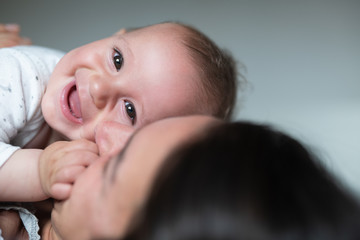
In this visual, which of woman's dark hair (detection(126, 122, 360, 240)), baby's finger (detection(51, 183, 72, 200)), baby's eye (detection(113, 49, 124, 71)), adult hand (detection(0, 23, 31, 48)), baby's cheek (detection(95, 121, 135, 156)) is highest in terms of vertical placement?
woman's dark hair (detection(126, 122, 360, 240))

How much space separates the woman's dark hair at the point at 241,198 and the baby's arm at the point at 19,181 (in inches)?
9.6

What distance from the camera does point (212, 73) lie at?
802 millimetres

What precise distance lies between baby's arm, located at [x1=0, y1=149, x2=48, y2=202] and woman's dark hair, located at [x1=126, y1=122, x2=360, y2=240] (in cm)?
24

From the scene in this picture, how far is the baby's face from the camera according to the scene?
71cm

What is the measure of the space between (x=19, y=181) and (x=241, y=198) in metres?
0.37

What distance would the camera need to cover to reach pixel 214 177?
370 mm

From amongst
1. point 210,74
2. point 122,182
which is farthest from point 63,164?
point 210,74

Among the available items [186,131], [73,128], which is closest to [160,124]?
[186,131]

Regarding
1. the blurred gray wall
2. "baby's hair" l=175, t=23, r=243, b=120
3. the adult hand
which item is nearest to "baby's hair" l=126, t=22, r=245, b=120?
"baby's hair" l=175, t=23, r=243, b=120

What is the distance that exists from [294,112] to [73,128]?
1.03 metres

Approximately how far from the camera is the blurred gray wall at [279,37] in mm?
1472

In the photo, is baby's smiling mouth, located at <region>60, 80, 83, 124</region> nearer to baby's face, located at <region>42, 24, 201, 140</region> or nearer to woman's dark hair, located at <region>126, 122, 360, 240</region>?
baby's face, located at <region>42, 24, 201, 140</region>

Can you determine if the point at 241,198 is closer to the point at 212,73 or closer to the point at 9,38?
the point at 212,73

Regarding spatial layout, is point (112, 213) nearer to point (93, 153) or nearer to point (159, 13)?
point (93, 153)
